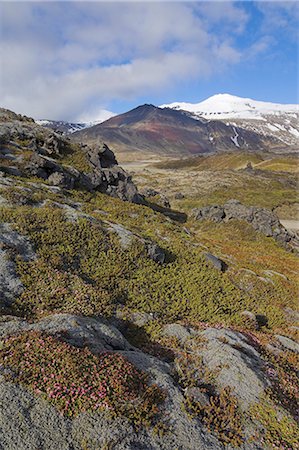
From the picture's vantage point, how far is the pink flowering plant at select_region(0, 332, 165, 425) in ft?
28.0

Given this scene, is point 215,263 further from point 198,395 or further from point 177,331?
point 198,395

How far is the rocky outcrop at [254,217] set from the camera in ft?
147

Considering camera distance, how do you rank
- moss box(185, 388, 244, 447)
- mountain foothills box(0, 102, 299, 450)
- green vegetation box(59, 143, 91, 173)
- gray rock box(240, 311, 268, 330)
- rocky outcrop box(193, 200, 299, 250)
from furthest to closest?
rocky outcrop box(193, 200, 299, 250)
green vegetation box(59, 143, 91, 173)
gray rock box(240, 311, 268, 330)
moss box(185, 388, 244, 447)
mountain foothills box(0, 102, 299, 450)

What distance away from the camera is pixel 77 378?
896 cm

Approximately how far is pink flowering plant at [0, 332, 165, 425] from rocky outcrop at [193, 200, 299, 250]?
39.2m

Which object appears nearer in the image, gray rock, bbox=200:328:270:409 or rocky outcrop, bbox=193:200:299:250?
gray rock, bbox=200:328:270:409

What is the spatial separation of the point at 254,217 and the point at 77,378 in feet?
141

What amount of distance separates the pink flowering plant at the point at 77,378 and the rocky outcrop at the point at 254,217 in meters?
39.2

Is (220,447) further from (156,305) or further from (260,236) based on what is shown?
(260,236)

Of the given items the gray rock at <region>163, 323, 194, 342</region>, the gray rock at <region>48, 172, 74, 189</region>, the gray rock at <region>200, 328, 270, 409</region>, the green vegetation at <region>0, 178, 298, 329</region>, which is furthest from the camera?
the gray rock at <region>48, 172, 74, 189</region>

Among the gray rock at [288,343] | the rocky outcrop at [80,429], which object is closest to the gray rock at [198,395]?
the rocky outcrop at [80,429]

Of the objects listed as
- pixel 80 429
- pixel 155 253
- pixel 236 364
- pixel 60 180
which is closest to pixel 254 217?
pixel 60 180

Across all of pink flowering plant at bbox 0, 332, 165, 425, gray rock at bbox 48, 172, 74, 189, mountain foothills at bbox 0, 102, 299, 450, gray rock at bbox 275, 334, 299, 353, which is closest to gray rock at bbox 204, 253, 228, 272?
mountain foothills at bbox 0, 102, 299, 450

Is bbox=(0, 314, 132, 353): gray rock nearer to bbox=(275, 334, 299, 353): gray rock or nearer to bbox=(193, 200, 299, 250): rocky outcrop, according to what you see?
bbox=(275, 334, 299, 353): gray rock
